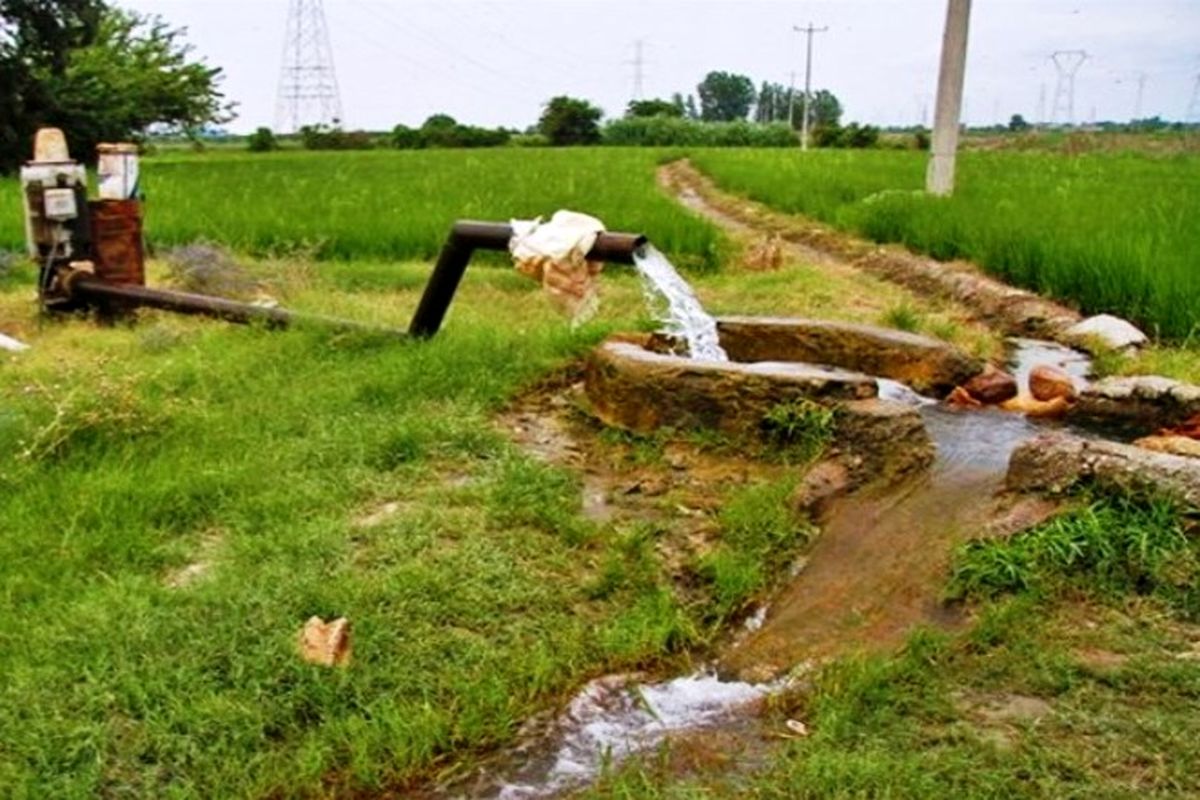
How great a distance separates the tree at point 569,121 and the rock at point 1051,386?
131ft

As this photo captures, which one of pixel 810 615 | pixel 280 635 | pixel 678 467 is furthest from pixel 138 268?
pixel 810 615

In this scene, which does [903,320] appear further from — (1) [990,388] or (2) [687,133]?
(2) [687,133]

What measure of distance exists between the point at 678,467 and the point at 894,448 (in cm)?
66

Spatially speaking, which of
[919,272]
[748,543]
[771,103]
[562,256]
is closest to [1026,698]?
[748,543]

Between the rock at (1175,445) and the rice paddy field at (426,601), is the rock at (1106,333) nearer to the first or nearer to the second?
the rice paddy field at (426,601)

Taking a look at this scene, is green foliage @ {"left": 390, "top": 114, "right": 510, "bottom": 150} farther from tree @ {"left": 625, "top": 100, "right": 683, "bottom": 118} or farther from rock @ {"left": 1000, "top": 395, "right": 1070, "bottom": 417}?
rock @ {"left": 1000, "top": 395, "right": 1070, "bottom": 417}

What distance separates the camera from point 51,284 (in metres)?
5.57

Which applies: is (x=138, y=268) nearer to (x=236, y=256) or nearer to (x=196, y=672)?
(x=236, y=256)

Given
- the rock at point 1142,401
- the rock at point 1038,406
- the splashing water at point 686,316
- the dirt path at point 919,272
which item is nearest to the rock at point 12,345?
the splashing water at point 686,316

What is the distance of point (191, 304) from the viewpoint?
5.11m

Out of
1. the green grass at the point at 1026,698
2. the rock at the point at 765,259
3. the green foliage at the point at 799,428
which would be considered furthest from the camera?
the rock at the point at 765,259

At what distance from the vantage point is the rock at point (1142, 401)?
364 cm

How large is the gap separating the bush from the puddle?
40.7 meters

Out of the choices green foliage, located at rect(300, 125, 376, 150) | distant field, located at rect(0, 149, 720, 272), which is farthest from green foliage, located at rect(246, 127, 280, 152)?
distant field, located at rect(0, 149, 720, 272)
